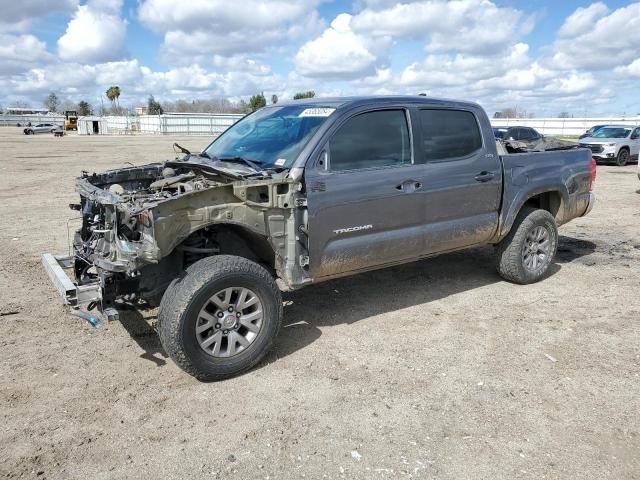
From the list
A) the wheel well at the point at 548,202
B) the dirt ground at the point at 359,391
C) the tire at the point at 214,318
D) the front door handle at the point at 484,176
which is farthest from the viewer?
the wheel well at the point at 548,202

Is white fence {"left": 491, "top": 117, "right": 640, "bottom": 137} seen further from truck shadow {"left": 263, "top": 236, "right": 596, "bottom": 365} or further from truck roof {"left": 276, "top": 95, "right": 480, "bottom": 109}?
truck roof {"left": 276, "top": 95, "right": 480, "bottom": 109}

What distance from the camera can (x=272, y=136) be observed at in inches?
194

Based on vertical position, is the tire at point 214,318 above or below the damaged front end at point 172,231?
below

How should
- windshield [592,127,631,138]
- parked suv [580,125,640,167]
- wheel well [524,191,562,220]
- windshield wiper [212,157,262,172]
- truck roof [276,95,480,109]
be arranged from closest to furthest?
windshield wiper [212,157,262,172] → truck roof [276,95,480,109] → wheel well [524,191,562,220] → parked suv [580,125,640,167] → windshield [592,127,631,138]

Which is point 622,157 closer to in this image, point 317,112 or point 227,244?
point 317,112

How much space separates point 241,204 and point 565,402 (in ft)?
8.77

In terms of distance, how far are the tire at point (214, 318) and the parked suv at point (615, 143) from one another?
69.9ft

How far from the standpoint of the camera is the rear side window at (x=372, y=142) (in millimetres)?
4527

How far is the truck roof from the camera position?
4.76 meters

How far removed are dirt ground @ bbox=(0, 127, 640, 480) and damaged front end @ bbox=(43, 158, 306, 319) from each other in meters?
0.64

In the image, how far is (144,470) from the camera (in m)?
3.06

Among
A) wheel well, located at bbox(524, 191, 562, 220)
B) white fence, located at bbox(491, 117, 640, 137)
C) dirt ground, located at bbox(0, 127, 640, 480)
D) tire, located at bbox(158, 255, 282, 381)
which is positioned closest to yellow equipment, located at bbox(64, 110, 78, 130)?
white fence, located at bbox(491, 117, 640, 137)

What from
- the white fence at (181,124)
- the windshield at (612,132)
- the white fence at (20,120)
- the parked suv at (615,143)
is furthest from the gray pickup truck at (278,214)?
the white fence at (20,120)

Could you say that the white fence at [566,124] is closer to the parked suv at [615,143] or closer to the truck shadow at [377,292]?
→ the parked suv at [615,143]
